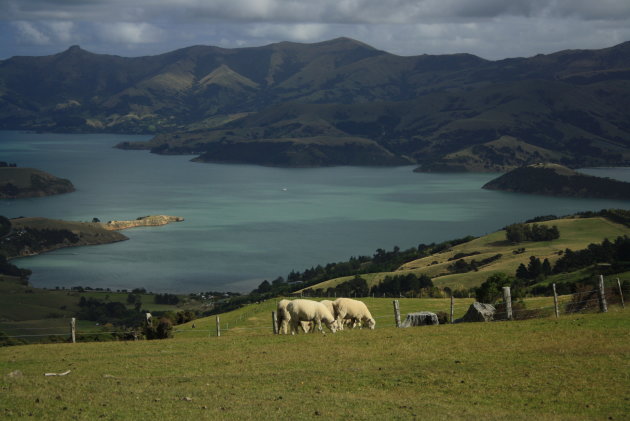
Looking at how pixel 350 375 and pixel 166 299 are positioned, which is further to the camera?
pixel 166 299

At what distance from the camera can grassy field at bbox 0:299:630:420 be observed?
1611 centimetres

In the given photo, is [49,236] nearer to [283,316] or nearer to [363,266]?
[363,266]

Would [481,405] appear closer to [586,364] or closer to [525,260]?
[586,364]

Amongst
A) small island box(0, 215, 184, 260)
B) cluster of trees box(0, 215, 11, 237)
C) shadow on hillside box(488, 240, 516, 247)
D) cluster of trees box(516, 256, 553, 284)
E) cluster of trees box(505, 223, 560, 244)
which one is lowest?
cluster of trees box(516, 256, 553, 284)

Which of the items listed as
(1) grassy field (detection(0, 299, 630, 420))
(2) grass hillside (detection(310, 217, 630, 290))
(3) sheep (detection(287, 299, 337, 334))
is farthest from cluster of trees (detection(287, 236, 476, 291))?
(1) grassy field (detection(0, 299, 630, 420))

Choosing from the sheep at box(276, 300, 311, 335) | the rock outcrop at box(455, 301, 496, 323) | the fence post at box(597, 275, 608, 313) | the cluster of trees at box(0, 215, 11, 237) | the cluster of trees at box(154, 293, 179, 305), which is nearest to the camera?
the fence post at box(597, 275, 608, 313)

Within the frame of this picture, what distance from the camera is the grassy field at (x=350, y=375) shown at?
16109 mm

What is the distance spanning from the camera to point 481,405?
16500 millimetres

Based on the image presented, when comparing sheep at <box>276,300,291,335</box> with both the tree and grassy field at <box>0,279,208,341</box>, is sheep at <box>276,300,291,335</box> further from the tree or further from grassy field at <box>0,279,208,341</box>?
grassy field at <box>0,279,208,341</box>

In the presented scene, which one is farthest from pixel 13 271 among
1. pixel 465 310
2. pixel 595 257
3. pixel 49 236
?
pixel 465 310

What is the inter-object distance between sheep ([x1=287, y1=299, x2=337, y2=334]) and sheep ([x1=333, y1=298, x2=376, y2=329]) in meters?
0.89

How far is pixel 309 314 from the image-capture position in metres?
28.4

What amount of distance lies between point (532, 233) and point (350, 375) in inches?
4464

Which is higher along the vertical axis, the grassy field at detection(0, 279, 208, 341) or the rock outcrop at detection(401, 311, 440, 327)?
the rock outcrop at detection(401, 311, 440, 327)
